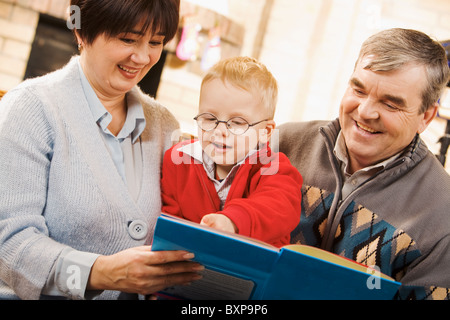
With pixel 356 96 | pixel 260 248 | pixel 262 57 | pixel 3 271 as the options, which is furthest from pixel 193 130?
pixel 260 248

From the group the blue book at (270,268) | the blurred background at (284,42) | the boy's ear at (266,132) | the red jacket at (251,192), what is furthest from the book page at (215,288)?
the blurred background at (284,42)

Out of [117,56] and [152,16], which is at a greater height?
[152,16]

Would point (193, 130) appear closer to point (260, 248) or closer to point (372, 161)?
point (372, 161)

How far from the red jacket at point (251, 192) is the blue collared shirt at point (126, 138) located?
9cm

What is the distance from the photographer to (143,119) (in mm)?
1229

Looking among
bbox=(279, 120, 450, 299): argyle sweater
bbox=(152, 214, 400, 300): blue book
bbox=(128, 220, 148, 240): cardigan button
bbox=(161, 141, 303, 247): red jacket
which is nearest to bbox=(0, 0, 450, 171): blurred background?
bbox=(279, 120, 450, 299): argyle sweater

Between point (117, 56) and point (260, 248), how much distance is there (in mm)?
636

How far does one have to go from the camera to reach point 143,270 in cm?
86

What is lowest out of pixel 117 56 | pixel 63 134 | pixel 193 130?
pixel 193 130

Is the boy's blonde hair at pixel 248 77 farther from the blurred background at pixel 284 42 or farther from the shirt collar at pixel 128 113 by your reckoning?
the blurred background at pixel 284 42

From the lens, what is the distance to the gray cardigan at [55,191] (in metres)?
0.95

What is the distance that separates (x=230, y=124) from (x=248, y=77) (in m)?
0.13

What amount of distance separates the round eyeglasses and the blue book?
411 millimetres

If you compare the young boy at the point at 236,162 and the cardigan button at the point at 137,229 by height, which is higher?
the young boy at the point at 236,162
